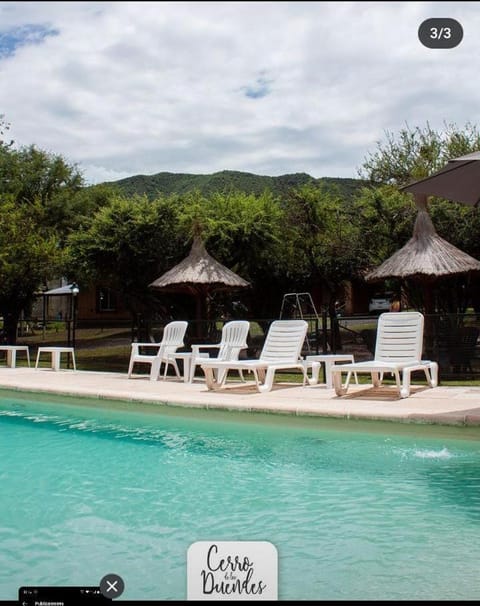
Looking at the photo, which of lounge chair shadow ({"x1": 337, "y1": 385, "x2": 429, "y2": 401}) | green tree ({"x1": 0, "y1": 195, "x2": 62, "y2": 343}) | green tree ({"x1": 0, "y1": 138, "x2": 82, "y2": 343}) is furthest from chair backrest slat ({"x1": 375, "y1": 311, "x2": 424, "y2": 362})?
green tree ({"x1": 0, "y1": 195, "x2": 62, "y2": 343})

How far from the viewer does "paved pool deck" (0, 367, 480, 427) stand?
6.83 metres

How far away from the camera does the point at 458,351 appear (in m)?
10.5

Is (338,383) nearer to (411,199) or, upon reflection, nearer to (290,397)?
(290,397)

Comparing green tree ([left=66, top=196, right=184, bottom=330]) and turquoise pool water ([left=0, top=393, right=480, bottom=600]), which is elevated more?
green tree ([left=66, top=196, right=184, bottom=330])

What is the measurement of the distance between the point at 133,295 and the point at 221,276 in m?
4.03

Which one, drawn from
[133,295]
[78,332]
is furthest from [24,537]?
[78,332]

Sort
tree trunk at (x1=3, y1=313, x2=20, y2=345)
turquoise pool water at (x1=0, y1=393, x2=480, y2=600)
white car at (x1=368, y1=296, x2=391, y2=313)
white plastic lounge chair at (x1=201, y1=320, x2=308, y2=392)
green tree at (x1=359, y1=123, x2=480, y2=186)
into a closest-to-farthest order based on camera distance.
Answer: turquoise pool water at (x1=0, y1=393, x2=480, y2=600) → white plastic lounge chair at (x1=201, y1=320, x2=308, y2=392) → green tree at (x1=359, y1=123, x2=480, y2=186) → tree trunk at (x1=3, y1=313, x2=20, y2=345) → white car at (x1=368, y1=296, x2=391, y2=313)

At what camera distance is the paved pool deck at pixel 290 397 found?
6832mm

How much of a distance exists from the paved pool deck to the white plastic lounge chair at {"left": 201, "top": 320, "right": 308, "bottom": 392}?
0.21 metres

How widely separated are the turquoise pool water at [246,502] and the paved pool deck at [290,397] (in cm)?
13

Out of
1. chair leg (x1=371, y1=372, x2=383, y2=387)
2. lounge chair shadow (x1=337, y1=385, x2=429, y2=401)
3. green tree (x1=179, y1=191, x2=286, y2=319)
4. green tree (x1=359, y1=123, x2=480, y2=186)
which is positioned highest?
green tree (x1=359, y1=123, x2=480, y2=186)

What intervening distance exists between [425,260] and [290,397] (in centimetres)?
467

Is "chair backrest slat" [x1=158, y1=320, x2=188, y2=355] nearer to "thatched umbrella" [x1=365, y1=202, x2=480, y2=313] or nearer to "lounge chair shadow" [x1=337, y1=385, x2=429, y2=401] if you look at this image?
"lounge chair shadow" [x1=337, y1=385, x2=429, y2=401]

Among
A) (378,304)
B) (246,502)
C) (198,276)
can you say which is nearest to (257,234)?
(198,276)
